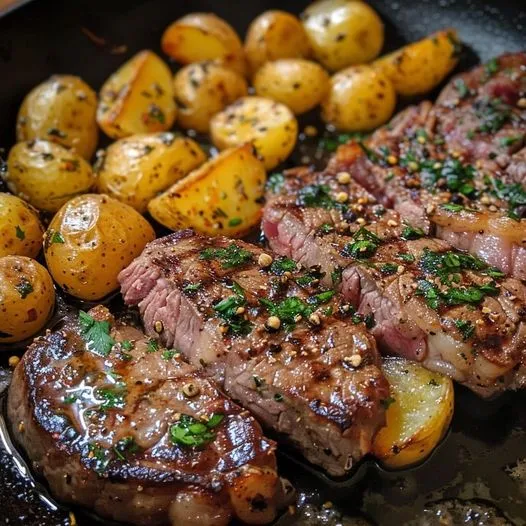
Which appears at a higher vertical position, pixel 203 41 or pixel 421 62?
pixel 203 41

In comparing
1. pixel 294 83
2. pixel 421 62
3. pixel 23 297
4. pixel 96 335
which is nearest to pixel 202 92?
pixel 294 83

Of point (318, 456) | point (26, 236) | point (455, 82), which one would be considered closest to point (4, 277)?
point (26, 236)

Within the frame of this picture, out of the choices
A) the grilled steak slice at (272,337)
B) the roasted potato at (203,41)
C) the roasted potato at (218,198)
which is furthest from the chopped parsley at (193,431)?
the roasted potato at (203,41)

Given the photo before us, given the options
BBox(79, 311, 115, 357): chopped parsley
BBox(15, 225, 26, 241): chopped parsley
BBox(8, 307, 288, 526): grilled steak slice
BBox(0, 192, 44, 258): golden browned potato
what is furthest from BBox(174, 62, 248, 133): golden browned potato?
BBox(8, 307, 288, 526): grilled steak slice

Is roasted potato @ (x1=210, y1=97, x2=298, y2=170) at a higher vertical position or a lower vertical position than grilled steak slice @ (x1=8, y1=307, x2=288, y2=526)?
higher

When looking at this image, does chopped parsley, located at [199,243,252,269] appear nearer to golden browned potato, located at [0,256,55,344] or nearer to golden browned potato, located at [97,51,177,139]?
golden browned potato, located at [0,256,55,344]

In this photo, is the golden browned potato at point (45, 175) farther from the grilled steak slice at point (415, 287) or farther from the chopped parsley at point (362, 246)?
the chopped parsley at point (362, 246)

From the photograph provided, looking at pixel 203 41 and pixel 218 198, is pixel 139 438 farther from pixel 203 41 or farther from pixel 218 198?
pixel 203 41
